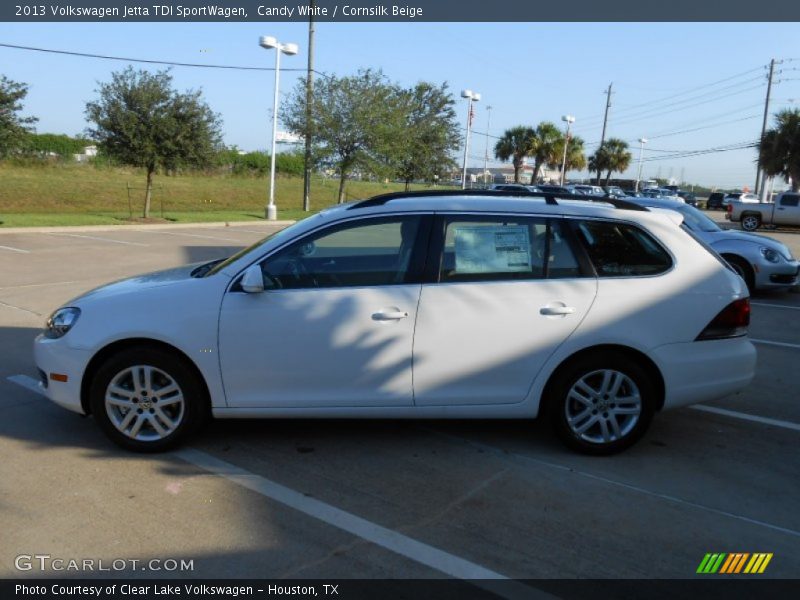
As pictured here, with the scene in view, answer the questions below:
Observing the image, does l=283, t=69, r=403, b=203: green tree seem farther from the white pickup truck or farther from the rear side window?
the rear side window

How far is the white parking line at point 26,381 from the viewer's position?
5719 mm

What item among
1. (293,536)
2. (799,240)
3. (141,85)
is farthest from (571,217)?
(799,240)

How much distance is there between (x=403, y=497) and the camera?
156 inches

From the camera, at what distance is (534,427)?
5.12 meters

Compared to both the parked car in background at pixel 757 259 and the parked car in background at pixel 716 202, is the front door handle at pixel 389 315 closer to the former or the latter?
the parked car in background at pixel 757 259

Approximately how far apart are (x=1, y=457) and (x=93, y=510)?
109cm

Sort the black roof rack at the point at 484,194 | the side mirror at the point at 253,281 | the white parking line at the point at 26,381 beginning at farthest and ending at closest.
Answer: the white parking line at the point at 26,381 → the black roof rack at the point at 484,194 → the side mirror at the point at 253,281

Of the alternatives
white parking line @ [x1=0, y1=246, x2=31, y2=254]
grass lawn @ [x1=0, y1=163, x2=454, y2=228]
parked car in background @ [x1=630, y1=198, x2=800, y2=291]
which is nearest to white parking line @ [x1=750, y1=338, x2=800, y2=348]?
parked car in background @ [x1=630, y1=198, x2=800, y2=291]

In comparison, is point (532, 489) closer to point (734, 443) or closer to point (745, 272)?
point (734, 443)

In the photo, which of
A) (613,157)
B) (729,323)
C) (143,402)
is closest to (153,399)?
(143,402)

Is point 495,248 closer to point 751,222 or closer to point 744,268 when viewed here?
point 744,268

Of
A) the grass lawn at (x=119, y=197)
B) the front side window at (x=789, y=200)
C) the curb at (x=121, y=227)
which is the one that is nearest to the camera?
the curb at (x=121, y=227)

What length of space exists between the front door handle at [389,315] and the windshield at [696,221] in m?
8.89

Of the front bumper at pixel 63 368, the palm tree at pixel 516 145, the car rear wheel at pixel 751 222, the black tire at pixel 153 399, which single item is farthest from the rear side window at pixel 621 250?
the palm tree at pixel 516 145
